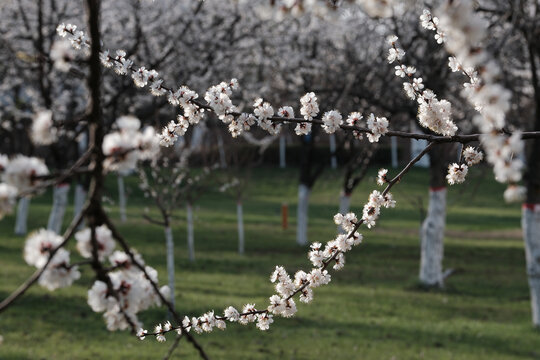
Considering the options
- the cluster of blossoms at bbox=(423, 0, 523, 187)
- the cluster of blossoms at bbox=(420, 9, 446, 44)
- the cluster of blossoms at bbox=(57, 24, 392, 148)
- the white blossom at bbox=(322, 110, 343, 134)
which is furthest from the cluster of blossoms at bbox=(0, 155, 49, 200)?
the cluster of blossoms at bbox=(420, 9, 446, 44)

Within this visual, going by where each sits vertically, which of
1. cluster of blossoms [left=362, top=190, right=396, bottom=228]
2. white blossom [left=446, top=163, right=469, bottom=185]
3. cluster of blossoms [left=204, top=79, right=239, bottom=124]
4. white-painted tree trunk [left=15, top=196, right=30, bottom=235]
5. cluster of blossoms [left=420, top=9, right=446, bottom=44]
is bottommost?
white-painted tree trunk [left=15, top=196, right=30, bottom=235]

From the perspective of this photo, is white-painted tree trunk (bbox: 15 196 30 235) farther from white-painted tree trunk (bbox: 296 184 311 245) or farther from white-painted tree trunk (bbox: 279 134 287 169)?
white-painted tree trunk (bbox: 279 134 287 169)

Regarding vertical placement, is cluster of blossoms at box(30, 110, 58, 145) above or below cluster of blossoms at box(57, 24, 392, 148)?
below

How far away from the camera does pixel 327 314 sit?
34.4 ft

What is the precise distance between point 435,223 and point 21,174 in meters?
11.4

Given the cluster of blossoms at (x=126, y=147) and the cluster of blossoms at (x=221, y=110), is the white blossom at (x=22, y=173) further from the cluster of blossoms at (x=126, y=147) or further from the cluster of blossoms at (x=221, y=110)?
the cluster of blossoms at (x=221, y=110)

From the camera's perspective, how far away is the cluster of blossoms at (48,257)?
147cm

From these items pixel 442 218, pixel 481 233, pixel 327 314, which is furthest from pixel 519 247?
pixel 327 314

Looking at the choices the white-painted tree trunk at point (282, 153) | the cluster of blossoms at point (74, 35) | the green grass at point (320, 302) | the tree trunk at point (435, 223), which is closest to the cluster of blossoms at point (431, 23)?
the cluster of blossoms at point (74, 35)

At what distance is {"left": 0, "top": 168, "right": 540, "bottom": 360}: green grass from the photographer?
877 centimetres

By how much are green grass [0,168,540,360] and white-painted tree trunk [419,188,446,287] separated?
0.93 feet

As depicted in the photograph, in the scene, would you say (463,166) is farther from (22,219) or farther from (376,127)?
(22,219)

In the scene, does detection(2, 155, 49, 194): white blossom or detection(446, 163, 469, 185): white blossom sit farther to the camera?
detection(446, 163, 469, 185): white blossom

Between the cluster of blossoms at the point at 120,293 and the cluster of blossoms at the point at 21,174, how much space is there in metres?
0.29
